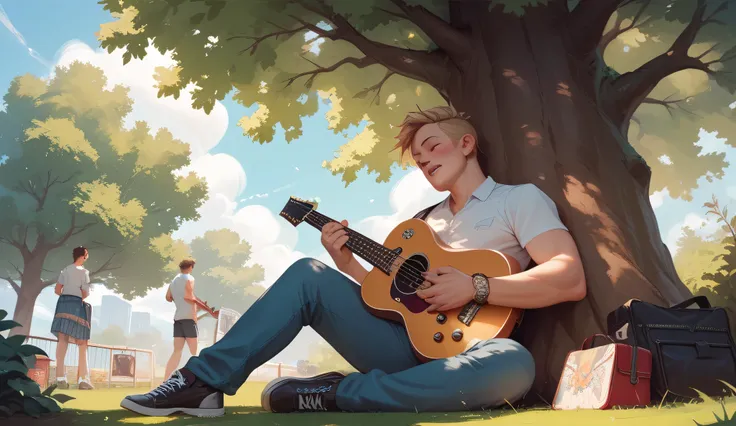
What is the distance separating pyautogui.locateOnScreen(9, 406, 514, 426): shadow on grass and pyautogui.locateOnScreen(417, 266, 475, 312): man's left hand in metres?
0.53

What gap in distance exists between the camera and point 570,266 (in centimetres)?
306

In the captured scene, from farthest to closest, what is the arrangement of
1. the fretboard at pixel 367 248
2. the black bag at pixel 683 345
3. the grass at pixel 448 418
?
1. the fretboard at pixel 367 248
2. the black bag at pixel 683 345
3. the grass at pixel 448 418

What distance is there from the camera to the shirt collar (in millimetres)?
3463

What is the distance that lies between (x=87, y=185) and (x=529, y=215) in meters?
17.9

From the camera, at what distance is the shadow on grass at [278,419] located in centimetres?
231

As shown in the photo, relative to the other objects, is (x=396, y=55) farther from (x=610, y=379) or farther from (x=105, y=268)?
(x=105, y=268)

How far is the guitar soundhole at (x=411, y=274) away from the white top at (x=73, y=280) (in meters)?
6.33

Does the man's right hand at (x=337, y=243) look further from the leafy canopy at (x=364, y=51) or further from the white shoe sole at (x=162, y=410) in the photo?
the leafy canopy at (x=364, y=51)

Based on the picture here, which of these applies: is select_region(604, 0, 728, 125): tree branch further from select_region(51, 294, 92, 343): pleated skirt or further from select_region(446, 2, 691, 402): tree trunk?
select_region(51, 294, 92, 343): pleated skirt

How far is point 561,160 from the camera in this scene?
3.95 m

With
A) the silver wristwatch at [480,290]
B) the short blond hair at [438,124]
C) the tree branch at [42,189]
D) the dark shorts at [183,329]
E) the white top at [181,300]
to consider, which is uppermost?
the tree branch at [42,189]

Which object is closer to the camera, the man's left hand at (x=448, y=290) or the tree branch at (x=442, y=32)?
the man's left hand at (x=448, y=290)

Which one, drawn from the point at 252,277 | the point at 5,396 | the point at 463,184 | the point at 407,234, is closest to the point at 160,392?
the point at 5,396

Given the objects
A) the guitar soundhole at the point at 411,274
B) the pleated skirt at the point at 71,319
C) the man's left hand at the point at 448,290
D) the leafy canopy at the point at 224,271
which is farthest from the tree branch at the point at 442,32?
the leafy canopy at the point at 224,271
